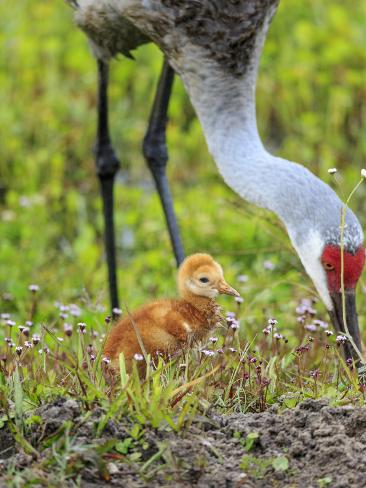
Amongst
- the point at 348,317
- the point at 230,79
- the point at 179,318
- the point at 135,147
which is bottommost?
the point at 348,317

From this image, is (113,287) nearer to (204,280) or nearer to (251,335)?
(251,335)

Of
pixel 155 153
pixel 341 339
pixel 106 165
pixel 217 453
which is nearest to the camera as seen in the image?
pixel 217 453

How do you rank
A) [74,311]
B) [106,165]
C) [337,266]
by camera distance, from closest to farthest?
[337,266] → [74,311] → [106,165]

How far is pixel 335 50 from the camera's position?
8625 millimetres

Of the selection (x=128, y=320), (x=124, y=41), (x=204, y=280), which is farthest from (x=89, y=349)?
(x=124, y=41)

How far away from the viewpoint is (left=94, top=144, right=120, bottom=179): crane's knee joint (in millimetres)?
6449

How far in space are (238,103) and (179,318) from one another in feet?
4.83

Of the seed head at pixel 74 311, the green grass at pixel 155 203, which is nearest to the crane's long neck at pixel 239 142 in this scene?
the green grass at pixel 155 203

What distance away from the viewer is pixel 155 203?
7594 mm

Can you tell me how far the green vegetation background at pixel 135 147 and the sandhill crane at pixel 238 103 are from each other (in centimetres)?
103

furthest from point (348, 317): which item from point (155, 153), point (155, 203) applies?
point (155, 203)

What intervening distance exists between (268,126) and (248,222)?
1693 mm

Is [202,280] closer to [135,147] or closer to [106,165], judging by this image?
[106,165]

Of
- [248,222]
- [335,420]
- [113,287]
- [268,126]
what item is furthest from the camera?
[268,126]
